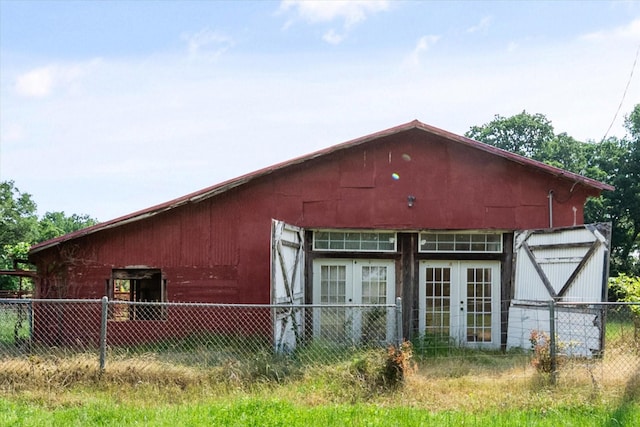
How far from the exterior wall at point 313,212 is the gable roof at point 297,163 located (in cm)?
23

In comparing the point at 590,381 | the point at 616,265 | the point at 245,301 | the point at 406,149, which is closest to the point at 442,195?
the point at 406,149

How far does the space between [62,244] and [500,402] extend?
9369mm

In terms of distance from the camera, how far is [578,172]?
37.3 m

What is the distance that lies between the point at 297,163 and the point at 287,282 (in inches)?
Answer: 106

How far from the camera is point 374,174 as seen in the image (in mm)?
13797

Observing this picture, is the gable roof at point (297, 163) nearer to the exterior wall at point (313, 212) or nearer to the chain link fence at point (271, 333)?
the exterior wall at point (313, 212)

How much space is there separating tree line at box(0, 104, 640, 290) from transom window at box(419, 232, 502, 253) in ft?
68.8

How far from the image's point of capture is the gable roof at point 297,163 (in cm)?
1305

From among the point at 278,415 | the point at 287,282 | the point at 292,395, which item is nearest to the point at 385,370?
the point at 292,395

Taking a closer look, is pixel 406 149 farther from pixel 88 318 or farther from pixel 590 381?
pixel 88 318

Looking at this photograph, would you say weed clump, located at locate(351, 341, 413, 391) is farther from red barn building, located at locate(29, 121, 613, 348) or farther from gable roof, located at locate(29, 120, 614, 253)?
gable roof, located at locate(29, 120, 614, 253)

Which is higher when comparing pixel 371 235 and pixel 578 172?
pixel 578 172

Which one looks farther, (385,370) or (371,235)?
(371,235)

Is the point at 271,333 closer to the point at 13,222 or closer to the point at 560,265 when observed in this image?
the point at 560,265
